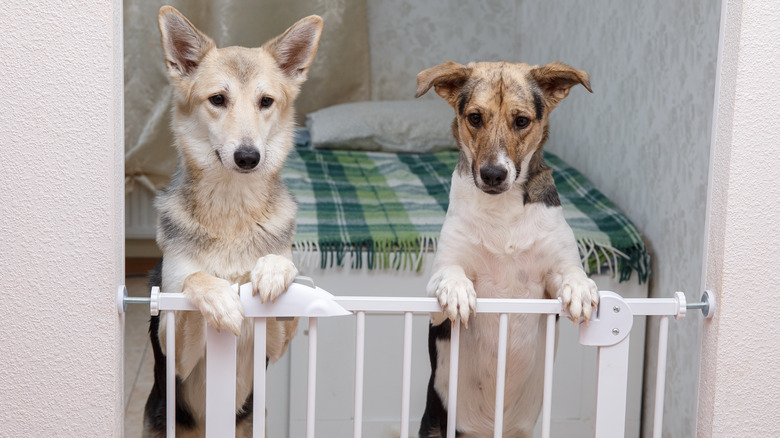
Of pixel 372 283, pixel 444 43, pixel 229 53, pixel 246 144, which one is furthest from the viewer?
pixel 444 43

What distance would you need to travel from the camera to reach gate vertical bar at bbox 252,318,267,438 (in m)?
1.45

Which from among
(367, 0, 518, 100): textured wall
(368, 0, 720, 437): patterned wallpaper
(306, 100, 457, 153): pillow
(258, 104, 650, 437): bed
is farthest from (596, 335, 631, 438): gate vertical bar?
(367, 0, 518, 100): textured wall

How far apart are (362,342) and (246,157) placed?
543mm

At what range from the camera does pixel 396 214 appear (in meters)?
3.05

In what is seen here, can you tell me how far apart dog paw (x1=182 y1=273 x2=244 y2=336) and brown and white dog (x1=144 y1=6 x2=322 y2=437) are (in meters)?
0.25

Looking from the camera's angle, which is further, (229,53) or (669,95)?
(669,95)

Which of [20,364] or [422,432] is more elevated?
[20,364]

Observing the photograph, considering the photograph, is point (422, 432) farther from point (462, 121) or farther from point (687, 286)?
point (687, 286)

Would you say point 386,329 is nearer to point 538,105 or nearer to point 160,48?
point 538,105

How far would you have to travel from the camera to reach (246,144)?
5.82 ft

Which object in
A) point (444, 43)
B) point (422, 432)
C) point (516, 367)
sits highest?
point (444, 43)

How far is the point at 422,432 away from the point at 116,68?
1.18 m

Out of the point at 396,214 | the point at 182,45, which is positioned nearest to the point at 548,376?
the point at 182,45

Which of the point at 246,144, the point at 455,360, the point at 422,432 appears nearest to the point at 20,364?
the point at 246,144
